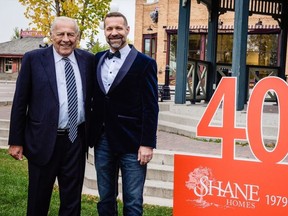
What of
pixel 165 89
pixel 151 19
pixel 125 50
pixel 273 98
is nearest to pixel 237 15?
pixel 273 98

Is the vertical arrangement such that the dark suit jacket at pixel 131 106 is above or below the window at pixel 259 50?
below

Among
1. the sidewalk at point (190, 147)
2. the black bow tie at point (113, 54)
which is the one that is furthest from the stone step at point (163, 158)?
the black bow tie at point (113, 54)

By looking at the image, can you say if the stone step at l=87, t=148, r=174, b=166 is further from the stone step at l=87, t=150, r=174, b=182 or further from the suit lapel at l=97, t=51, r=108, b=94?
the suit lapel at l=97, t=51, r=108, b=94

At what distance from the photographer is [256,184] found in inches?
126

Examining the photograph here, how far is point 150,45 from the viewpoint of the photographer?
92.6ft

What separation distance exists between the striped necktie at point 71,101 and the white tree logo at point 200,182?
39.0 inches

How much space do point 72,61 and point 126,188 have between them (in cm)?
113

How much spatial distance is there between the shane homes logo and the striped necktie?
0.99 metres

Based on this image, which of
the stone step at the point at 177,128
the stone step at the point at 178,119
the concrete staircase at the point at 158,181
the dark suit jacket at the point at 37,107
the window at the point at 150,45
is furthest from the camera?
the window at the point at 150,45

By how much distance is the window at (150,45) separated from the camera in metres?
27.9

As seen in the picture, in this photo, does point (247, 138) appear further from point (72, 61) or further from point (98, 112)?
point (72, 61)

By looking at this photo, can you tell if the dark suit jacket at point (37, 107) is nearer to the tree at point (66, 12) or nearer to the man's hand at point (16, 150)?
the man's hand at point (16, 150)

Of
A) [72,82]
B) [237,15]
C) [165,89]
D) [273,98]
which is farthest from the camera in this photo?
[165,89]

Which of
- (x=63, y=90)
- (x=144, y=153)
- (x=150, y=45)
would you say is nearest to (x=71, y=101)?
(x=63, y=90)
